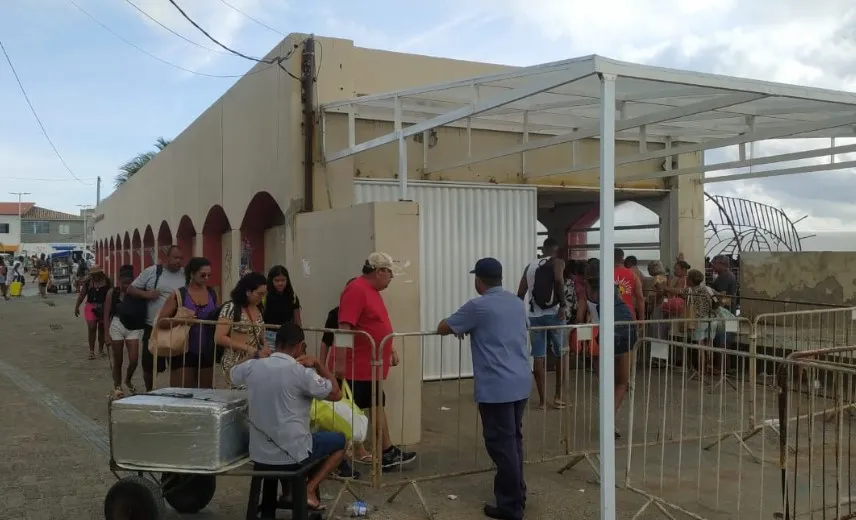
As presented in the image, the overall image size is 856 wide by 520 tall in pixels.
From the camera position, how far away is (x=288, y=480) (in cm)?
448

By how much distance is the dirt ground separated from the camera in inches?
202

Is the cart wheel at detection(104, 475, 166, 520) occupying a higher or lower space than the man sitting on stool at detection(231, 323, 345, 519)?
lower

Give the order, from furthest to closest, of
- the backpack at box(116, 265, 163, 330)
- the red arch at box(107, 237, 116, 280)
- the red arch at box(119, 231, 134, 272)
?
the red arch at box(107, 237, 116, 280) → the red arch at box(119, 231, 134, 272) → the backpack at box(116, 265, 163, 330)

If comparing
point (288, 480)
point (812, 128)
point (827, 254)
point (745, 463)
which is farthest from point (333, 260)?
point (827, 254)

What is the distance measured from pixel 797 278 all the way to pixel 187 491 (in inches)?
384

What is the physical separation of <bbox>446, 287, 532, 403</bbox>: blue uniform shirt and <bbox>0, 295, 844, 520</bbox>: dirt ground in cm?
92

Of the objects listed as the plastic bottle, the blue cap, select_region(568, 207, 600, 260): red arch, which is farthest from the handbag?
select_region(568, 207, 600, 260): red arch

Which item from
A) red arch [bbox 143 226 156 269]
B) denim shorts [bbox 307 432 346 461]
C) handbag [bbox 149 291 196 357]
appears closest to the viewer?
denim shorts [bbox 307 432 346 461]

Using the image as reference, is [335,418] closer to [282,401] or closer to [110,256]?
[282,401]

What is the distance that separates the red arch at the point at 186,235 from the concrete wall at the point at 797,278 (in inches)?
431

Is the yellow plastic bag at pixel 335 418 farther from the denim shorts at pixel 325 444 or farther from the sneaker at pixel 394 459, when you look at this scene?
the sneaker at pixel 394 459

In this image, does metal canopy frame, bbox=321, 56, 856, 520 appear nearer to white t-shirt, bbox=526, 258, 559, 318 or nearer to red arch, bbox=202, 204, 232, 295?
white t-shirt, bbox=526, 258, 559, 318

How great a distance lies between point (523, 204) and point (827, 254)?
4755 mm

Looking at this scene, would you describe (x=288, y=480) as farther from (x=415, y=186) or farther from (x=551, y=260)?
(x=415, y=186)
